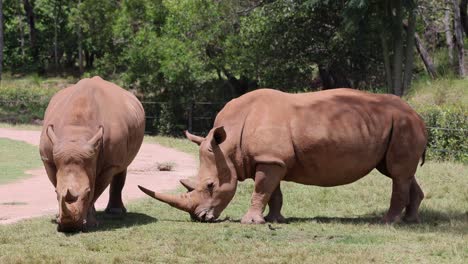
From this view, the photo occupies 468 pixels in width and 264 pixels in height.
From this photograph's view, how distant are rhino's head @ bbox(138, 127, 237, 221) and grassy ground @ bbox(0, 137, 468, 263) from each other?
0.80ft

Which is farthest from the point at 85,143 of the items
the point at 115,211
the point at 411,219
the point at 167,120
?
the point at 167,120

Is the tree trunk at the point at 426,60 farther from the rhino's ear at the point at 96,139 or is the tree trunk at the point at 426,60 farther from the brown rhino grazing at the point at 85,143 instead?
the rhino's ear at the point at 96,139

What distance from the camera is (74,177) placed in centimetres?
952

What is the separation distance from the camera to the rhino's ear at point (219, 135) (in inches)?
408

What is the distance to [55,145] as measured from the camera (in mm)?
9703

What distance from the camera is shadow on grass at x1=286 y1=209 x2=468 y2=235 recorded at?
10.3 m

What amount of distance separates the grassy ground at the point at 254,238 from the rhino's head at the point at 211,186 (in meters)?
0.25

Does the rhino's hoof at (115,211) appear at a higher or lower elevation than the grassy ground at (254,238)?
lower

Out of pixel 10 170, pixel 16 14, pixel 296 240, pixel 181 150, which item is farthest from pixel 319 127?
pixel 16 14

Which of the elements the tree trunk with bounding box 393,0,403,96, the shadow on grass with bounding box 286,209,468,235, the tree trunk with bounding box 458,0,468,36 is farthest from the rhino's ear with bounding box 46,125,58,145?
the tree trunk with bounding box 458,0,468,36

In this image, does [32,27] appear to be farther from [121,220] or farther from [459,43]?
[121,220]

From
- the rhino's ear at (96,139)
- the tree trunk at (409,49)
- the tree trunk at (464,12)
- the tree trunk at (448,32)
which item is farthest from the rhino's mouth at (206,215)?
the tree trunk at (448,32)

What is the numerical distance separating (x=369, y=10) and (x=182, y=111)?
28.7 feet

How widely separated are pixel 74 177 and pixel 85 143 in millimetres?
478
